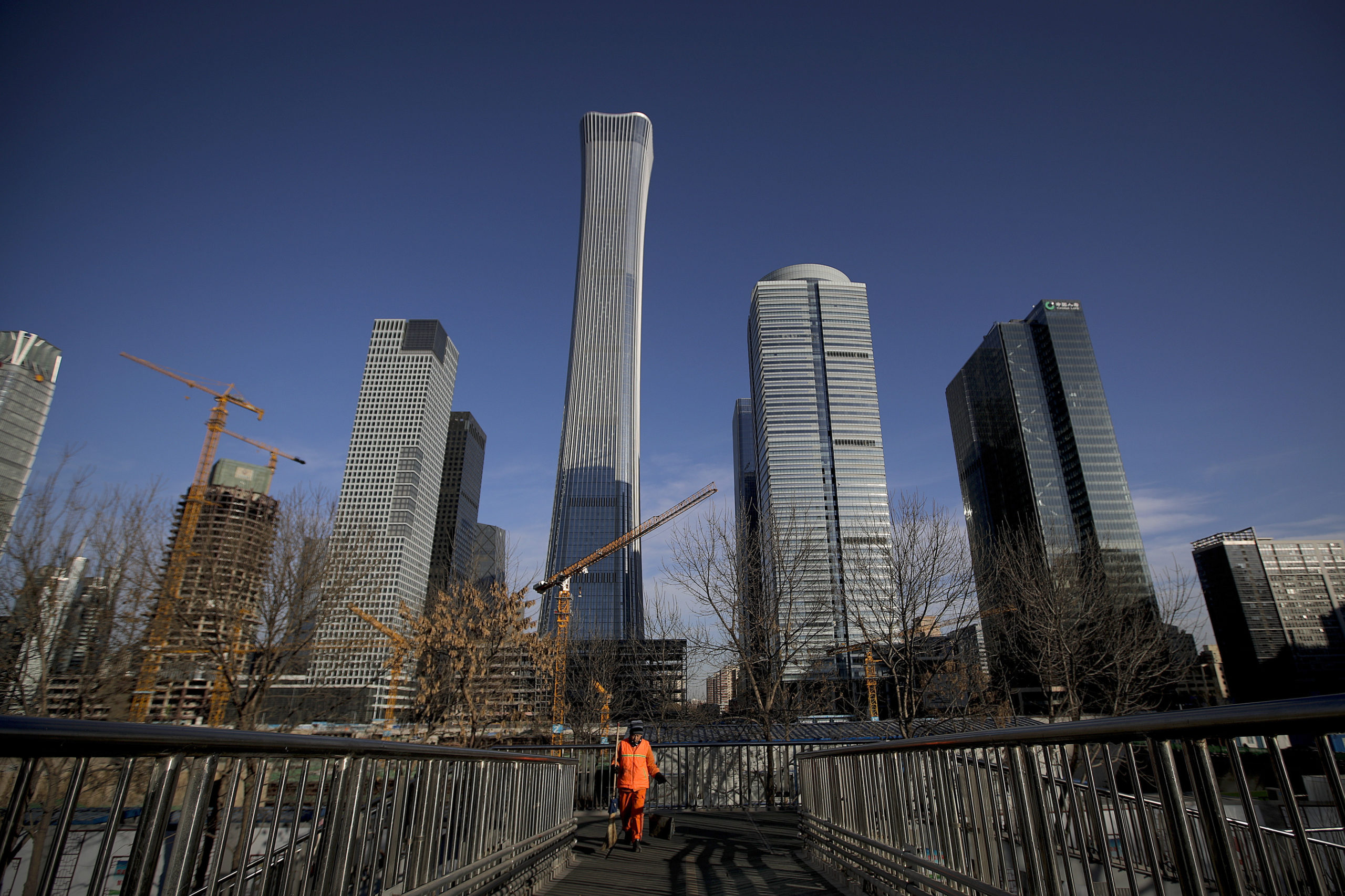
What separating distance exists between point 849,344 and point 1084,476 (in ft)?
168

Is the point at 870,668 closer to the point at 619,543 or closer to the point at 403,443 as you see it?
the point at 619,543

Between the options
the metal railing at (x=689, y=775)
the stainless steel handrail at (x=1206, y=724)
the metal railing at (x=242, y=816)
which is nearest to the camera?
the stainless steel handrail at (x=1206, y=724)

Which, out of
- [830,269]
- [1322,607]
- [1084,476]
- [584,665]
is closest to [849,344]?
[830,269]

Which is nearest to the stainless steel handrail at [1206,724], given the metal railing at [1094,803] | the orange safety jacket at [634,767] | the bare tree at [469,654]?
the metal railing at [1094,803]

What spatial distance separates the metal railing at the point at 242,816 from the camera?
67.1 inches

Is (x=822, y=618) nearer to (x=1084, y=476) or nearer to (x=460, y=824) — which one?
(x=460, y=824)

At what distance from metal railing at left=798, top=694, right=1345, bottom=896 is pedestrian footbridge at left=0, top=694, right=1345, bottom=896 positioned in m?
0.01

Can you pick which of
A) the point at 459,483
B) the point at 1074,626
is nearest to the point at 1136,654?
the point at 1074,626

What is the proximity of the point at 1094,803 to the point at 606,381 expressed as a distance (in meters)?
128

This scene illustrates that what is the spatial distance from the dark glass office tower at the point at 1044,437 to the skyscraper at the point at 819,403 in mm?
18484

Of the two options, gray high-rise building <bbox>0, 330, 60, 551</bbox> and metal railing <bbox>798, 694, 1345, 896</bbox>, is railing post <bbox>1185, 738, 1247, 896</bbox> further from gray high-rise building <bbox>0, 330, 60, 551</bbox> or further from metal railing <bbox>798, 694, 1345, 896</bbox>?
gray high-rise building <bbox>0, 330, 60, 551</bbox>

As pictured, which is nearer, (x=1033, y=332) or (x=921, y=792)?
(x=921, y=792)

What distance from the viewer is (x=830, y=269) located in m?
150

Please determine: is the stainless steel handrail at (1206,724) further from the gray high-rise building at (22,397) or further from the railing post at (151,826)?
the gray high-rise building at (22,397)
